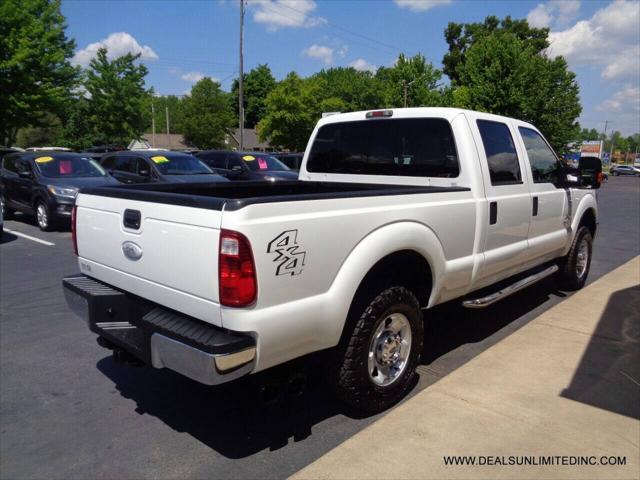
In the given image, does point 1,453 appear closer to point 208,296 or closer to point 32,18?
point 208,296

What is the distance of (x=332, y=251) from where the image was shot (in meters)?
2.71

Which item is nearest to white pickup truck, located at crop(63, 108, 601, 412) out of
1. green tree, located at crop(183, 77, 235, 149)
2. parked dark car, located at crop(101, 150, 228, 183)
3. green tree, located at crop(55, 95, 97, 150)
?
parked dark car, located at crop(101, 150, 228, 183)

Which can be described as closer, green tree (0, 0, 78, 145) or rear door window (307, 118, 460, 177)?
rear door window (307, 118, 460, 177)

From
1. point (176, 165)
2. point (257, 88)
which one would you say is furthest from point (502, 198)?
point (257, 88)

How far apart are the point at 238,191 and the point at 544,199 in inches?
114

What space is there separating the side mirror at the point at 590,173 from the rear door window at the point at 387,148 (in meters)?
2.41

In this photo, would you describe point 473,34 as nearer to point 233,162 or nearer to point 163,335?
point 233,162

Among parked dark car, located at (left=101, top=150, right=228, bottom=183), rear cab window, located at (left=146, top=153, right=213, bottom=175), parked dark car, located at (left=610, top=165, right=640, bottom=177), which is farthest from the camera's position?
parked dark car, located at (left=610, top=165, right=640, bottom=177)

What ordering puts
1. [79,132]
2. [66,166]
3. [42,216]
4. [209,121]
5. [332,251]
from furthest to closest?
1. [209,121]
2. [79,132]
3. [66,166]
4. [42,216]
5. [332,251]

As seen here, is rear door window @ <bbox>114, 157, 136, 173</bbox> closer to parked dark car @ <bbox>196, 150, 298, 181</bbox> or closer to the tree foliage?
parked dark car @ <bbox>196, 150, 298, 181</bbox>

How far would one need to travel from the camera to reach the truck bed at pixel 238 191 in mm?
2492

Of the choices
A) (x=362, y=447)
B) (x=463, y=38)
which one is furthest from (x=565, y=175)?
(x=463, y=38)

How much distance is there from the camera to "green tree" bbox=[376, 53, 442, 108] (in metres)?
38.0

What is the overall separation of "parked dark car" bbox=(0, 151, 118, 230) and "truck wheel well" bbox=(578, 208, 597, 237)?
873 centimetres
